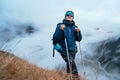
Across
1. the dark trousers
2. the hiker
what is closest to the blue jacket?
the hiker

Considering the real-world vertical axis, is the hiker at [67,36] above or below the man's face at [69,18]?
below

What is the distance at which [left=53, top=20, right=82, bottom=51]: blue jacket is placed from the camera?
1272 centimetres

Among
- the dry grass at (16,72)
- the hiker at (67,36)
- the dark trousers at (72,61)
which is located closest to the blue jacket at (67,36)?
the hiker at (67,36)

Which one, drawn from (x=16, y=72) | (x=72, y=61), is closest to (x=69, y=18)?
(x=72, y=61)

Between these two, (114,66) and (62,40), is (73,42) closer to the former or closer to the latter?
(62,40)

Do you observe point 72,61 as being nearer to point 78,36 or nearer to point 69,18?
point 78,36

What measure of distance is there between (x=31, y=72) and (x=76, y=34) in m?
3.55

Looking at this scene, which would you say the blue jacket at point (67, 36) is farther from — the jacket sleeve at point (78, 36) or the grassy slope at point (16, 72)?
the grassy slope at point (16, 72)

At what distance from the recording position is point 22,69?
9789 millimetres

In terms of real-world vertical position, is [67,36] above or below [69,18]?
below

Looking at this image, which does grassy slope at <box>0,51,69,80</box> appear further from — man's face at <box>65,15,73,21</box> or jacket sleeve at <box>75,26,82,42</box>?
man's face at <box>65,15,73,21</box>

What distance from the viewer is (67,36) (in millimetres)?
12820

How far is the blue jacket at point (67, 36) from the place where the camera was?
41.7 ft

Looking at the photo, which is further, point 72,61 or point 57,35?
point 57,35
